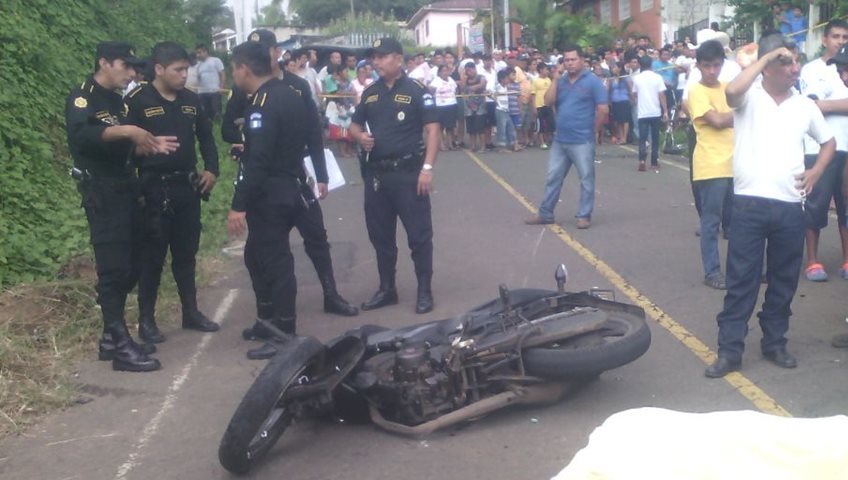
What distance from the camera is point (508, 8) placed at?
116ft

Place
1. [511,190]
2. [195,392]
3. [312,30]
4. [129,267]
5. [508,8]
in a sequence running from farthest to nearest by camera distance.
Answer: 1. [312,30]
2. [508,8]
3. [511,190]
4. [129,267]
5. [195,392]

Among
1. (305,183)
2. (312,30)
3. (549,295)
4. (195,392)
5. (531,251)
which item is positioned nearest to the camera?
(549,295)

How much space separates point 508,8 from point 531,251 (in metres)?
27.3

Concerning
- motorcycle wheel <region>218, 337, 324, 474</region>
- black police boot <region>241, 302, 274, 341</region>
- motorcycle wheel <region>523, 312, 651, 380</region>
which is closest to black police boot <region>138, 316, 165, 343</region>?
black police boot <region>241, 302, 274, 341</region>

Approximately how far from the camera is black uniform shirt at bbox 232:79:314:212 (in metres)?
6.32

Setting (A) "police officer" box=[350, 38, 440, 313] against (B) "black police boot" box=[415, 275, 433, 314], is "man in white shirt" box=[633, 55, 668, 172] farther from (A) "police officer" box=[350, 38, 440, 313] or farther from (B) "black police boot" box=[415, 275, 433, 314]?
(B) "black police boot" box=[415, 275, 433, 314]

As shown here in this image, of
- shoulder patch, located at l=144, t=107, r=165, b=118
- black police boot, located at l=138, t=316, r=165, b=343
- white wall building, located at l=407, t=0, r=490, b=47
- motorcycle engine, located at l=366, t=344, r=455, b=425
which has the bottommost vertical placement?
black police boot, located at l=138, t=316, r=165, b=343

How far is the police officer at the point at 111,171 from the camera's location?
615 cm

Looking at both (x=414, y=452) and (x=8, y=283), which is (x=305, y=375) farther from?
(x=8, y=283)

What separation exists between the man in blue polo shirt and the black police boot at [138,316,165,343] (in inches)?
195

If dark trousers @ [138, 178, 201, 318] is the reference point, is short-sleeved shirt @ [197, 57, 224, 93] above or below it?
above

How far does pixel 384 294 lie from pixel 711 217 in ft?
8.48

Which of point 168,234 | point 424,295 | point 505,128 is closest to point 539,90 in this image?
point 505,128

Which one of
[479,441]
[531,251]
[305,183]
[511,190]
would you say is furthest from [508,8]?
[479,441]
